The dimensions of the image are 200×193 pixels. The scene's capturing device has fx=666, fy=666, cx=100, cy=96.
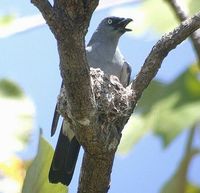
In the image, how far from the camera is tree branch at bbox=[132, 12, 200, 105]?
250 cm

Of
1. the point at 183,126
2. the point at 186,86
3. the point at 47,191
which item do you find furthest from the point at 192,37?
the point at 47,191

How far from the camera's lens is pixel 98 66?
4035 mm

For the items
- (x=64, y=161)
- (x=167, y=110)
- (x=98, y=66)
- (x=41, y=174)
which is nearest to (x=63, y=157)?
(x=64, y=161)

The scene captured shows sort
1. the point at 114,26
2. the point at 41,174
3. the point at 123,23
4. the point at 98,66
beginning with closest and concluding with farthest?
the point at 41,174, the point at 98,66, the point at 123,23, the point at 114,26

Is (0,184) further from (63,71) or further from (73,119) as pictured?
(63,71)

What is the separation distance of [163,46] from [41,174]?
66 cm

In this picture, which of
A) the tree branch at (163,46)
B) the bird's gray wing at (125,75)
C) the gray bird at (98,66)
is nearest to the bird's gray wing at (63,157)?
the gray bird at (98,66)

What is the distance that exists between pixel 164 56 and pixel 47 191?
2.21ft

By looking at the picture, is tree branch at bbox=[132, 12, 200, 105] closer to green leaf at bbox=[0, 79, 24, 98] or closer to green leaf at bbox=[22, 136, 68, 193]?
green leaf at bbox=[22, 136, 68, 193]

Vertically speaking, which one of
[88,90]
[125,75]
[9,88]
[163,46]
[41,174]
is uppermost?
[125,75]

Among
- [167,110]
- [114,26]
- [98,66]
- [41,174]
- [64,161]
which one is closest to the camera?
[41,174]

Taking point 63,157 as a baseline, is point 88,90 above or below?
below

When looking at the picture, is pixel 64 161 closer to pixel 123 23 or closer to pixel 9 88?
pixel 9 88

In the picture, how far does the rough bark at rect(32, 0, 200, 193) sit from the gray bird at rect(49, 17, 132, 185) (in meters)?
0.91
